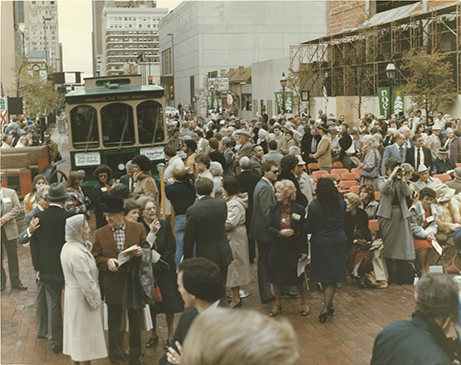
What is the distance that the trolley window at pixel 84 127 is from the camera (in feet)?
44.0

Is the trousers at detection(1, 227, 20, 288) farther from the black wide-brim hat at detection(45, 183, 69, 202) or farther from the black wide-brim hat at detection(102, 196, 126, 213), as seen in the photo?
the black wide-brim hat at detection(102, 196, 126, 213)

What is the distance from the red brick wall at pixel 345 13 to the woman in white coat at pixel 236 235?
37615 millimetres

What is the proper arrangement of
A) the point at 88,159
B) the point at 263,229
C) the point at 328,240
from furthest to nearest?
1. the point at 88,159
2. the point at 263,229
3. the point at 328,240

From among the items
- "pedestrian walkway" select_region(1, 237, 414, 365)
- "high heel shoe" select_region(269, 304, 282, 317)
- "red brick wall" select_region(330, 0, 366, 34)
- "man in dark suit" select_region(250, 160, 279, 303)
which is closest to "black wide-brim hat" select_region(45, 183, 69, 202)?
"pedestrian walkway" select_region(1, 237, 414, 365)

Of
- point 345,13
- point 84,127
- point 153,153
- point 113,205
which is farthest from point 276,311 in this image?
point 345,13

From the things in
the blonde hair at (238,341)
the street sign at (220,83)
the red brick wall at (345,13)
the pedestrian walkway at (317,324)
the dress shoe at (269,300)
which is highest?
the red brick wall at (345,13)

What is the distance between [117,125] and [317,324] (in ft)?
26.6

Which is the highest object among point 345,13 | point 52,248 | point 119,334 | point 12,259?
point 345,13

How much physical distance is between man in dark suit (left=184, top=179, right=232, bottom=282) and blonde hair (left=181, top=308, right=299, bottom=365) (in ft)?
16.1

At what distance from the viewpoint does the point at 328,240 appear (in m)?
7.08

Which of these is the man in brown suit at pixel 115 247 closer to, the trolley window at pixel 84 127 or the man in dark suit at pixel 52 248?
the man in dark suit at pixel 52 248

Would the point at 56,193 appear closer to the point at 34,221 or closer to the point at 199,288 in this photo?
the point at 34,221

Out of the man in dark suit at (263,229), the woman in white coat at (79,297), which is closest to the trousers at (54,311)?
the woman in white coat at (79,297)

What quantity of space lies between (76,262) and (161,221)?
1343 millimetres
